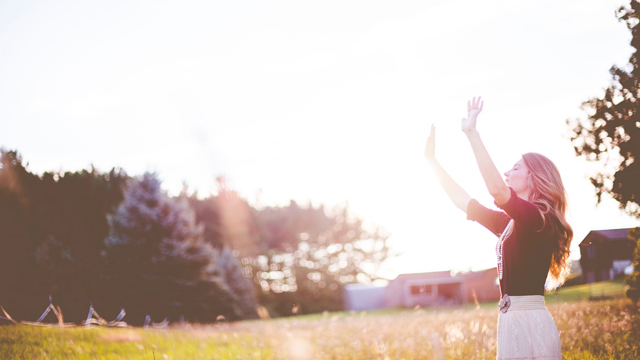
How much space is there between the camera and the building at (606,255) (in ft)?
20.2

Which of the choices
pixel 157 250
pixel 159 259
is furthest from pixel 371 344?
pixel 157 250

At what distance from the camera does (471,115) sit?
7.72 ft

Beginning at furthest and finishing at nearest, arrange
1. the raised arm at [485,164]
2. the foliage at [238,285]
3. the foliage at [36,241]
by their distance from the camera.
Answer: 1. the foliage at [238,285]
2. the foliage at [36,241]
3. the raised arm at [485,164]

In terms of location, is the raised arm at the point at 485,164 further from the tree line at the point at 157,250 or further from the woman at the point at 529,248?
the tree line at the point at 157,250

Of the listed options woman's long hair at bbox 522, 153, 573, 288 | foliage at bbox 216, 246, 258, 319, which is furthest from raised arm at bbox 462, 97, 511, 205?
foliage at bbox 216, 246, 258, 319

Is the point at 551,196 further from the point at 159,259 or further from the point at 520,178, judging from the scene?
the point at 159,259

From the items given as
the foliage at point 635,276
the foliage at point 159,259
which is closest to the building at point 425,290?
the foliage at point 159,259

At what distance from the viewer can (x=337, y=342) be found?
8070 millimetres

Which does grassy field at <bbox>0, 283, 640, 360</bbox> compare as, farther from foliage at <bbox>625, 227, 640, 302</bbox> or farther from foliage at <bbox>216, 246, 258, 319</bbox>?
foliage at <bbox>216, 246, 258, 319</bbox>

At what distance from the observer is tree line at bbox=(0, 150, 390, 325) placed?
707 cm

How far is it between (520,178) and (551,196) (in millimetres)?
218

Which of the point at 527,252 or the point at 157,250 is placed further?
the point at 157,250

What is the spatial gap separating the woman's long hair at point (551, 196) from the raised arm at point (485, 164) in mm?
386

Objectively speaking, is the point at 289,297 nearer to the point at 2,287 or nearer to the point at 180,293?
the point at 180,293
